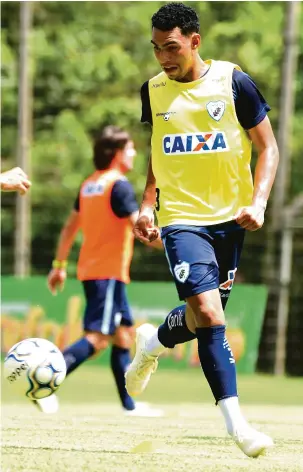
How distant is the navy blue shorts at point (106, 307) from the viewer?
28.9 feet

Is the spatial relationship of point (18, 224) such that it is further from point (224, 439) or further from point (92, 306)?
point (224, 439)

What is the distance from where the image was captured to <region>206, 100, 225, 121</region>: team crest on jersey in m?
6.04

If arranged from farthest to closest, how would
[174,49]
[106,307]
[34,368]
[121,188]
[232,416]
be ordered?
[121,188] < [106,307] < [34,368] < [174,49] < [232,416]

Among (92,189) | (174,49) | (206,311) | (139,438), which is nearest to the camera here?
(206,311)

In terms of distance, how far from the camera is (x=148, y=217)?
6465 mm

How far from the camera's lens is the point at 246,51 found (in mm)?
24469

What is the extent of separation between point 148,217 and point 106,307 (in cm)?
246

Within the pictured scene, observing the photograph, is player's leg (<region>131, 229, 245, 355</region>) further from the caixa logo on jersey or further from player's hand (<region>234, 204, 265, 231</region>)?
the caixa logo on jersey

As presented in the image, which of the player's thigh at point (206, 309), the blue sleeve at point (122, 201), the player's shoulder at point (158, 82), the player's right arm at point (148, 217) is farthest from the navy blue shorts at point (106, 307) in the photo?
the player's thigh at point (206, 309)

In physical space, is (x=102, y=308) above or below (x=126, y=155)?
below

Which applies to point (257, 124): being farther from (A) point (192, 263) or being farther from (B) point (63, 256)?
(B) point (63, 256)

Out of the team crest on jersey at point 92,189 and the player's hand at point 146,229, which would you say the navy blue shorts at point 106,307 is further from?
the player's hand at point 146,229

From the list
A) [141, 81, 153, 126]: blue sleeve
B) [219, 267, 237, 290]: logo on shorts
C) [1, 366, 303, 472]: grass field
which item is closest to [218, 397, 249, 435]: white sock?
[1, 366, 303, 472]: grass field

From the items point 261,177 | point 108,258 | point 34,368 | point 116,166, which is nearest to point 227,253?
point 261,177
